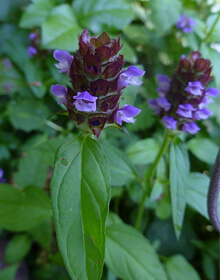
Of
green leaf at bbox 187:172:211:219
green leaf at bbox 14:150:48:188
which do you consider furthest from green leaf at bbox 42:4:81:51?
green leaf at bbox 187:172:211:219

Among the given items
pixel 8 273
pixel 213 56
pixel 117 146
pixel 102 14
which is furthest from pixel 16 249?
pixel 102 14

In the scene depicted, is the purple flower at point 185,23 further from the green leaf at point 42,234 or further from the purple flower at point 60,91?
the green leaf at point 42,234

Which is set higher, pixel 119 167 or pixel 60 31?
pixel 60 31

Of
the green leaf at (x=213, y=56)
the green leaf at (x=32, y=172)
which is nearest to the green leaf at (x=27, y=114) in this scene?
the green leaf at (x=32, y=172)

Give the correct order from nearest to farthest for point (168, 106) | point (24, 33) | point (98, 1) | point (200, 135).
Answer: point (168, 106) < point (200, 135) < point (98, 1) < point (24, 33)

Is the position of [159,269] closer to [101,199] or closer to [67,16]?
[101,199]

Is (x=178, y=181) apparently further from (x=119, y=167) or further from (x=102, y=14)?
(x=102, y=14)

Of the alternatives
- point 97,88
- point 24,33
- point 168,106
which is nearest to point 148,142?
point 168,106
